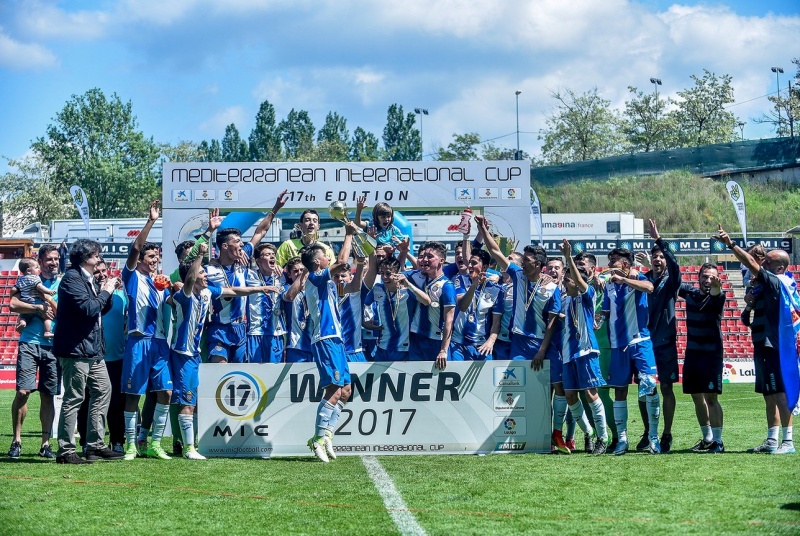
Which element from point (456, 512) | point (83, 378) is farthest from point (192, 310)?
point (456, 512)

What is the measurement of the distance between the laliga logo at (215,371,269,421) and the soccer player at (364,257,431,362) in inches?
58.7

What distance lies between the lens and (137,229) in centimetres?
4403

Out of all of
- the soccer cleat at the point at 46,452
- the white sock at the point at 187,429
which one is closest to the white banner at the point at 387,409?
the white sock at the point at 187,429

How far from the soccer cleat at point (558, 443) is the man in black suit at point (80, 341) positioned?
4.64 meters

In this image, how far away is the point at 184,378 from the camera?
10117 millimetres

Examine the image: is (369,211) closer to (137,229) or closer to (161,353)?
(161,353)

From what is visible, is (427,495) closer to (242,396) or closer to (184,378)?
(242,396)

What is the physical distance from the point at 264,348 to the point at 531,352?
2.96m

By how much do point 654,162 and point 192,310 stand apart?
163ft

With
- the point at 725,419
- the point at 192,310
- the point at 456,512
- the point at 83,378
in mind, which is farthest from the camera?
the point at 725,419

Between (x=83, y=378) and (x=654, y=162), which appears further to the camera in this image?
(x=654, y=162)

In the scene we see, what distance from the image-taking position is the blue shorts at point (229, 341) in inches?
424

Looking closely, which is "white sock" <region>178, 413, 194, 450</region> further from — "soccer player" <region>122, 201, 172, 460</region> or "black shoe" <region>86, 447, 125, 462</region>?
"black shoe" <region>86, 447, 125, 462</region>

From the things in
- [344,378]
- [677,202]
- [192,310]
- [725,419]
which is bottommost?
[725,419]
